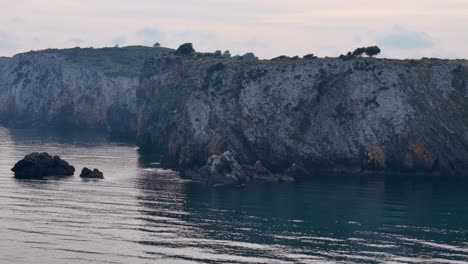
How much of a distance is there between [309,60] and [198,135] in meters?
31.9

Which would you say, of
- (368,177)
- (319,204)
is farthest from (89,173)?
(368,177)

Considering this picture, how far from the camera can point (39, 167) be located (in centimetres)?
12138

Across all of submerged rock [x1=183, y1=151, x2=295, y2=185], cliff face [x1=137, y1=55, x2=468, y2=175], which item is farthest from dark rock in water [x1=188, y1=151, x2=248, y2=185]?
cliff face [x1=137, y1=55, x2=468, y2=175]

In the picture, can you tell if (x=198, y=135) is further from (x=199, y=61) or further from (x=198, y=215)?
(x=198, y=215)

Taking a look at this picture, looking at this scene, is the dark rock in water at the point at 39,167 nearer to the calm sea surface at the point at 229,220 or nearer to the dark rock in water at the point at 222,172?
the calm sea surface at the point at 229,220

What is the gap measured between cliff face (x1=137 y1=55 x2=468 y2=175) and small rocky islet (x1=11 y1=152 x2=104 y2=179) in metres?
21.2

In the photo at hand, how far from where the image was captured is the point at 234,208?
97438mm

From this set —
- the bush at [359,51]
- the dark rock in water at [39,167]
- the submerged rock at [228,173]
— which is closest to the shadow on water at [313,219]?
the submerged rock at [228,173]

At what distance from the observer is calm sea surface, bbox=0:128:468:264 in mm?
71500

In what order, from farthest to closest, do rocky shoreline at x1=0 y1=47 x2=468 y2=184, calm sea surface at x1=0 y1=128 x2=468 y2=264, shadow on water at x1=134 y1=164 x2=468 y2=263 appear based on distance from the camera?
1. rocky shoreline at x1=0 y1=47 x2=468 y2=184
2. shadow on water at x1=134 y1=164 x2=468 y2=263
3. calm sea surface at x1=0 y1=128 x2=468 y2=264

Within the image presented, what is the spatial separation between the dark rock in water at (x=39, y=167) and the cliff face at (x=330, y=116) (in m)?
23.6

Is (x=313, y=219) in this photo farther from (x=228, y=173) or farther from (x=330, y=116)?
(x=330, y=116)

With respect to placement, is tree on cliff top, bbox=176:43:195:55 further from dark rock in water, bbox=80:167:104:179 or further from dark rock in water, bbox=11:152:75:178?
dark rock in water, bbox=80:167:104:179

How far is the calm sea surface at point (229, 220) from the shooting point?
7150cm
